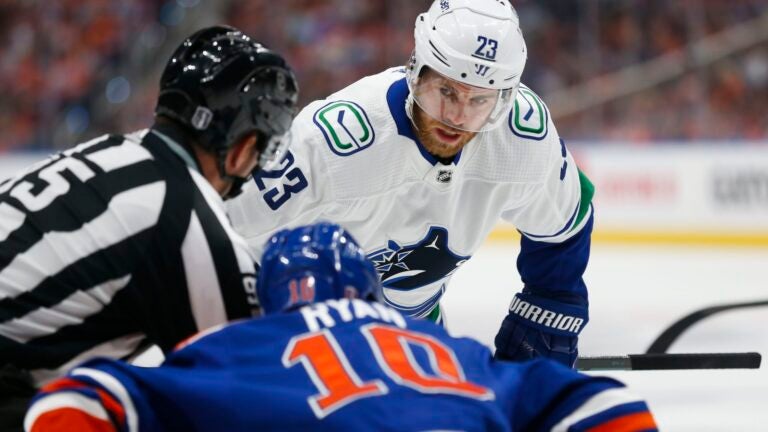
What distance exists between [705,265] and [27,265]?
5854 millimetres

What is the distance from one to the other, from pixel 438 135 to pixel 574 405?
133cm

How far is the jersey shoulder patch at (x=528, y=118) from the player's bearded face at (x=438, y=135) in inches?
5.5

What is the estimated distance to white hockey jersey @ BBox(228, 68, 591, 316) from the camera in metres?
2.87

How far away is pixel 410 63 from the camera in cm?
290

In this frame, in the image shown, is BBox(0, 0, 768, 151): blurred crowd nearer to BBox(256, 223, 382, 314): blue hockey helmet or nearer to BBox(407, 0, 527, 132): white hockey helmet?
BBox(407, 0, 527, 132): white hockey helmet

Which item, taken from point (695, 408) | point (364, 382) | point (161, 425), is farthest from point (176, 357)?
point (695, 408)

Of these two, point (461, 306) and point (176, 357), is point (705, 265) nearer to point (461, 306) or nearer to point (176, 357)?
point (461, 306)

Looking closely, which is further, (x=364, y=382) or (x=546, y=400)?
(x=546, y=400)

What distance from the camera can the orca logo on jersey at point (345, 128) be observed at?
2.87 meters

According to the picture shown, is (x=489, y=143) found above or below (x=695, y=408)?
above

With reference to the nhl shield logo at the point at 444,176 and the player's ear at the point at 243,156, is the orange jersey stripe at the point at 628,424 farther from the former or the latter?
the nhl shield logo at the point at 444,176

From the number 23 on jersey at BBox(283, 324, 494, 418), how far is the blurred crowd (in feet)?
21.9

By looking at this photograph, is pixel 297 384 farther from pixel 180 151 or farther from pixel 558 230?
pixel 558 230

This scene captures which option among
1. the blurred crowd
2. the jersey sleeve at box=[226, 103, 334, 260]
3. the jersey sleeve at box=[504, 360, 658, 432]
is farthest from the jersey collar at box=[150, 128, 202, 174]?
the blurred crowd
